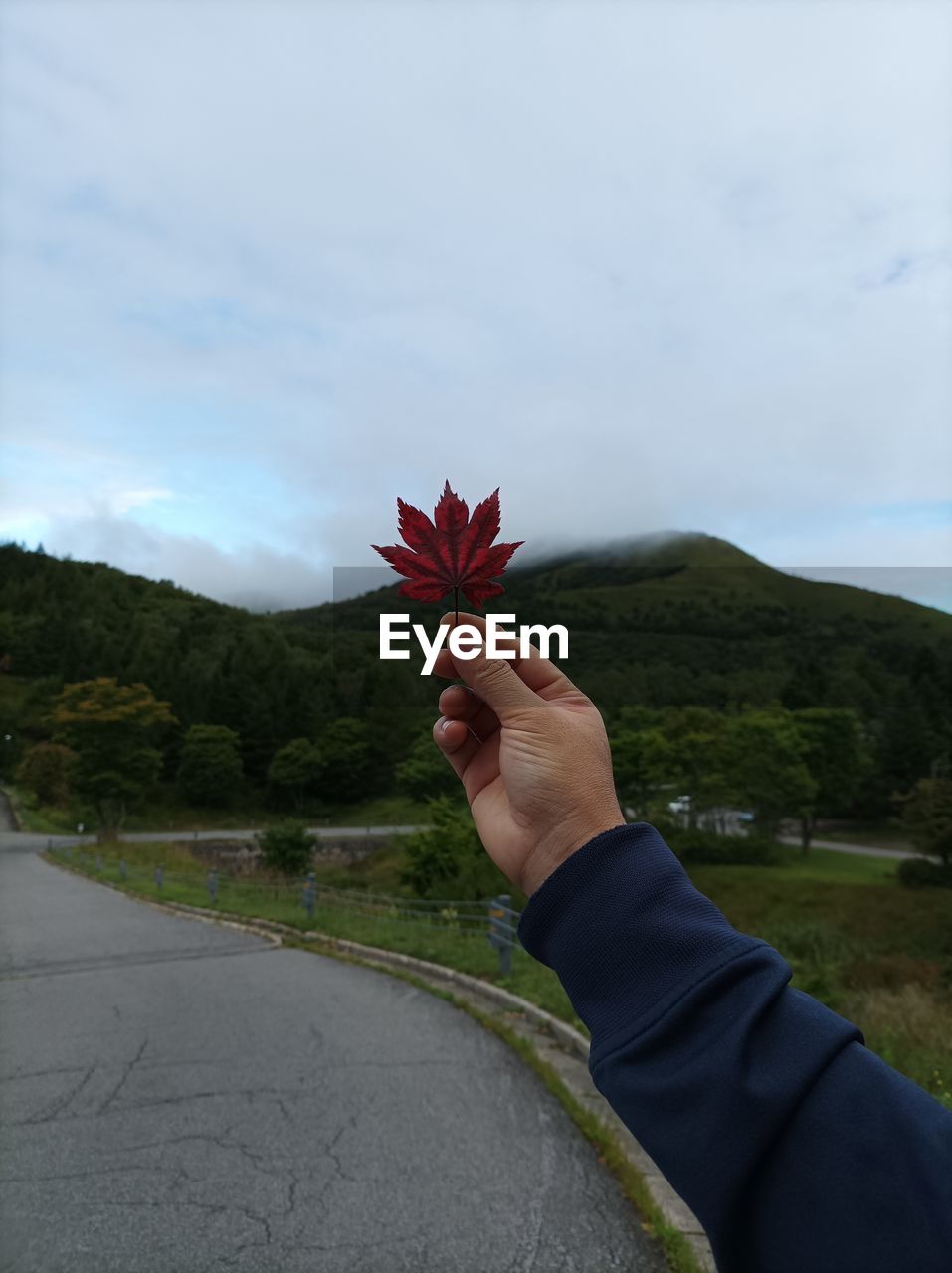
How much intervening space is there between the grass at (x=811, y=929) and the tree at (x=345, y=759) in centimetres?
1074

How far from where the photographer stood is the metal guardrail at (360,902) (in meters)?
7.93

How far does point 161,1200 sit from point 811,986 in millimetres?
4349

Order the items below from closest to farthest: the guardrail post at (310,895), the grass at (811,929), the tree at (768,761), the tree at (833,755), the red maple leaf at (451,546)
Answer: the red maple leaf at (451,546), the grass at (811,929), the guardrail post at (310,895), the tree at (768,761), the tree at (833,755)

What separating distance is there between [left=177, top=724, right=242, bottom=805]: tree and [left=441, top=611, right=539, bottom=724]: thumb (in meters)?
46.6

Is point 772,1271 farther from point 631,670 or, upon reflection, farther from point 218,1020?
point 631,670

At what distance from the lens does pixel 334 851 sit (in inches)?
1459

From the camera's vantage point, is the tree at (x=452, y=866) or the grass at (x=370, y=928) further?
the tree at (x=452, y=866)

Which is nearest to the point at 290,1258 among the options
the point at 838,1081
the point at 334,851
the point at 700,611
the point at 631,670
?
the point at 838,1081

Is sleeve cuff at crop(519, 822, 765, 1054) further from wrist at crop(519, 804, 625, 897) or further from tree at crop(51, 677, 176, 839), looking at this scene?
tree at crop(51, 677, 176, 839)

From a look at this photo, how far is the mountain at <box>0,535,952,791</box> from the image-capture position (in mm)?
25406

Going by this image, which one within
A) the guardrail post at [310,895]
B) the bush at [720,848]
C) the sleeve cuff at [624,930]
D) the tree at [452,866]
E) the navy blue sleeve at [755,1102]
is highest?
the sleeve cuff at [624,930]

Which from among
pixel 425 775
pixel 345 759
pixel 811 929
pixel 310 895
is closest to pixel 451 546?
pixel 310 895

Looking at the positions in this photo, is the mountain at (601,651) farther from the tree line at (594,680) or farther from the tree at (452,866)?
the tree at (452,866)

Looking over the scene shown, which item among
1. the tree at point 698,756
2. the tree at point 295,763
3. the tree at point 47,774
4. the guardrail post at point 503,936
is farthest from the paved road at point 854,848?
the tree at point 47,774
